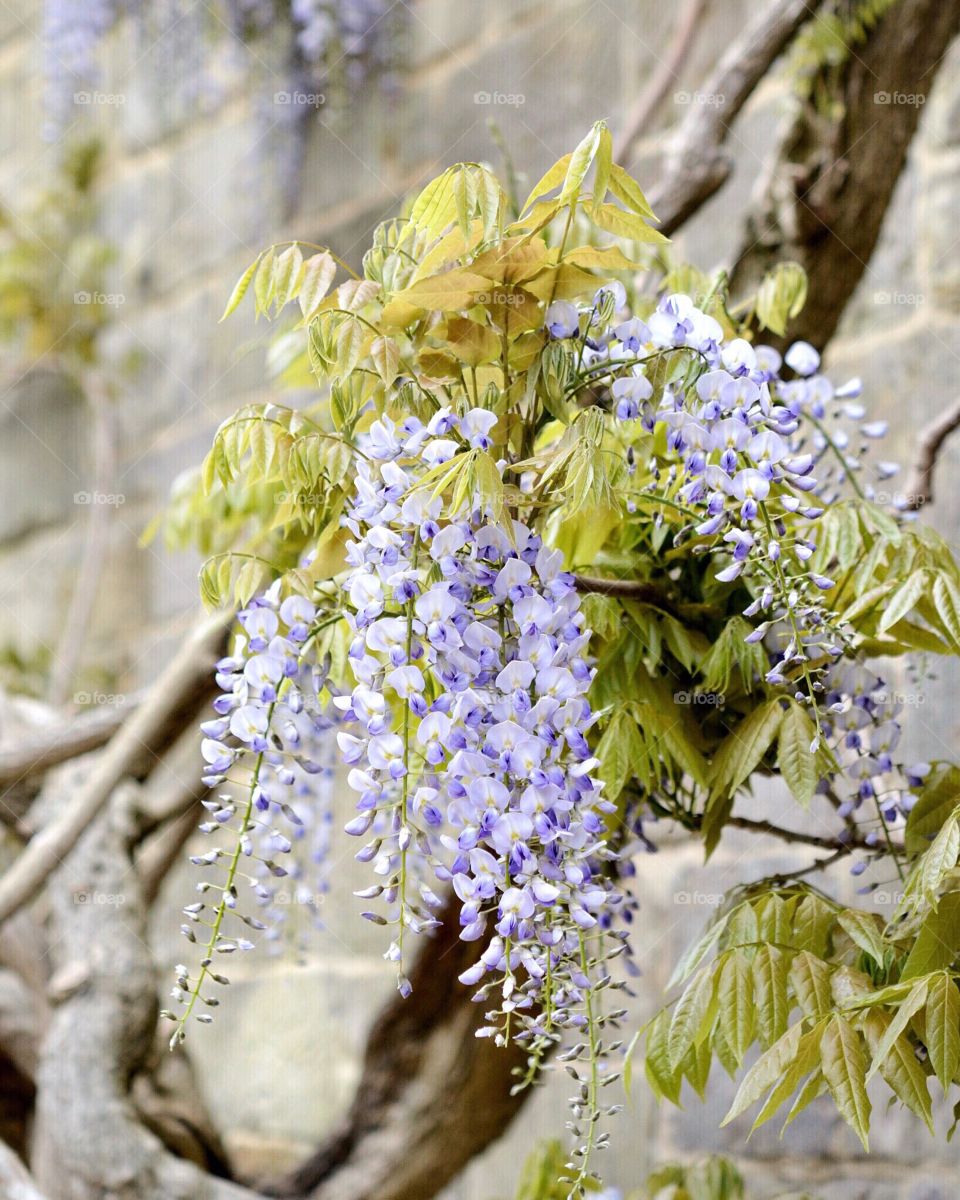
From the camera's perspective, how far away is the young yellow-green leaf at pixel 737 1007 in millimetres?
837

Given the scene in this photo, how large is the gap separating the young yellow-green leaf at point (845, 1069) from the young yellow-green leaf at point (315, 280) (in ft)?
1.89

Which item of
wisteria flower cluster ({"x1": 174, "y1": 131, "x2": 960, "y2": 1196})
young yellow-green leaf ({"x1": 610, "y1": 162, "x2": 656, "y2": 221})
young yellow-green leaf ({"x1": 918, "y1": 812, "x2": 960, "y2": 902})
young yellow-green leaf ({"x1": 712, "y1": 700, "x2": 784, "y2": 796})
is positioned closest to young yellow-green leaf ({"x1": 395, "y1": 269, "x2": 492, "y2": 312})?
wisteria flower cluster ({"x1": 174, "y1": 131, "x2": 960, "y2": 1196})

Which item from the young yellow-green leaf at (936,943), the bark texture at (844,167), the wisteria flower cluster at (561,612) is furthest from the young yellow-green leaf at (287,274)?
the bark texture at (844,167)

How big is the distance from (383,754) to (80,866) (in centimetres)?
88

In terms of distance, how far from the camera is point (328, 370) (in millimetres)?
871

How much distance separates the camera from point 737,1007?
843 millimetres

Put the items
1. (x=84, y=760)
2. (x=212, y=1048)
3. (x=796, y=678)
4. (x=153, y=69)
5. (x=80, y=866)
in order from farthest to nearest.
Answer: (x=153, y=69) → (x=212, y=1048) → (x=84, y=760) → (x=80, y=866) → (x=796, y=678)

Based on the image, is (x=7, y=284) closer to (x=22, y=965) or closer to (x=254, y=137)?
(x=254, y=137)

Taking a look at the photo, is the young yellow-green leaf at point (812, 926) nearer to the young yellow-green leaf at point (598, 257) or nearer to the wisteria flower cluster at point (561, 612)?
the wisteria flower cluster at point (561, 612)

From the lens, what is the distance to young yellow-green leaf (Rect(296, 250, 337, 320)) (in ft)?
2.93

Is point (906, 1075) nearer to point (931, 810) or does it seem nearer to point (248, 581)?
point (931, 810)

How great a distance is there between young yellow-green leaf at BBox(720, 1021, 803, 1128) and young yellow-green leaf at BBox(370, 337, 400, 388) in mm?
480

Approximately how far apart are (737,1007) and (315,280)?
0.57 meters

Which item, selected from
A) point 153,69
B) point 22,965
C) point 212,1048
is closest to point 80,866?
point 22,965
